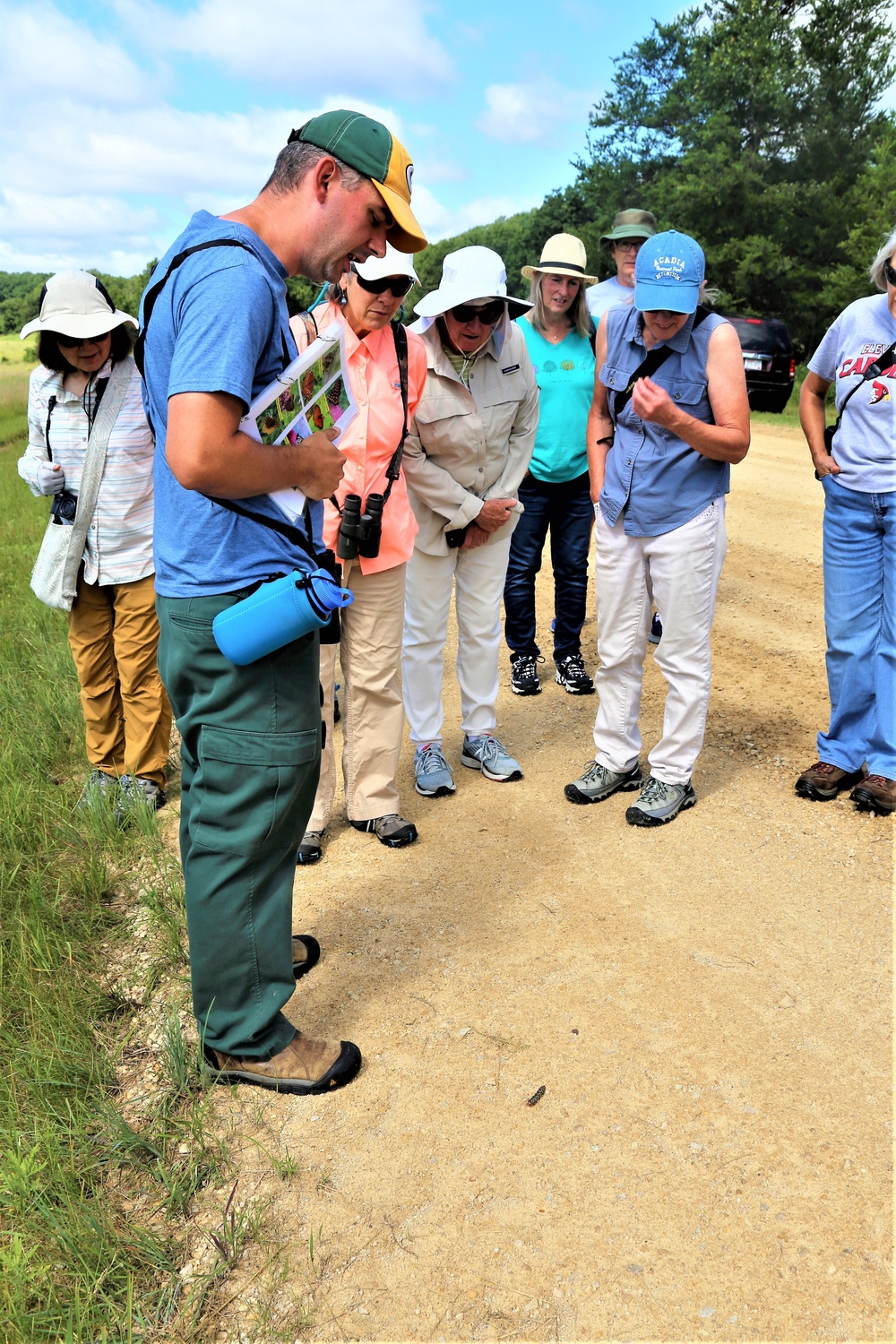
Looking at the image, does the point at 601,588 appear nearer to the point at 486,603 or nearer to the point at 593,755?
the point at 486,603

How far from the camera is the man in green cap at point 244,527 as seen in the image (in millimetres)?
2066

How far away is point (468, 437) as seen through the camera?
4184 mm

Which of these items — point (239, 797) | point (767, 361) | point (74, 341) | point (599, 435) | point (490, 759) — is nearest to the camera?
point (239, 797)

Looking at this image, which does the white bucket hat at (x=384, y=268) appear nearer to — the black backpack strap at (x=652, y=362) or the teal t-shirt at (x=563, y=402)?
the black backpack strap at (x=652, y=362)

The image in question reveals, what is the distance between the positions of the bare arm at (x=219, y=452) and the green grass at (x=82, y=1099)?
149 centimetres

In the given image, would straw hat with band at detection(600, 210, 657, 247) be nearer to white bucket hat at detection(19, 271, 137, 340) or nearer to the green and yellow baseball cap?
white bucket hat at detection(19, 271, 137, 340)

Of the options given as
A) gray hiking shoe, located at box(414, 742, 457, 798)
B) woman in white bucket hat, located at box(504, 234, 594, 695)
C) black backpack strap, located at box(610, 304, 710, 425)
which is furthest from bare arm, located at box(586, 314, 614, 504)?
gray hiking shoe, located at box(414, 742, 457, 798)

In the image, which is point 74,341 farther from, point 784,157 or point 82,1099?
point 784,157

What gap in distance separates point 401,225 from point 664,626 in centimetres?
216

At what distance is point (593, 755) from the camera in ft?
15.9

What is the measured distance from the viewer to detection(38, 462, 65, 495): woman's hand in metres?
4.29

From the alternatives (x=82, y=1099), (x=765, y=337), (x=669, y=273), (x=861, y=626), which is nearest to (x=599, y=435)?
(x=669, y=273)

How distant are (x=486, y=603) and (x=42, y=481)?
1.91m

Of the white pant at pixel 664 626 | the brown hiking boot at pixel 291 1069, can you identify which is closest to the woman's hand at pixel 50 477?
the white pant at pixel 664 626
